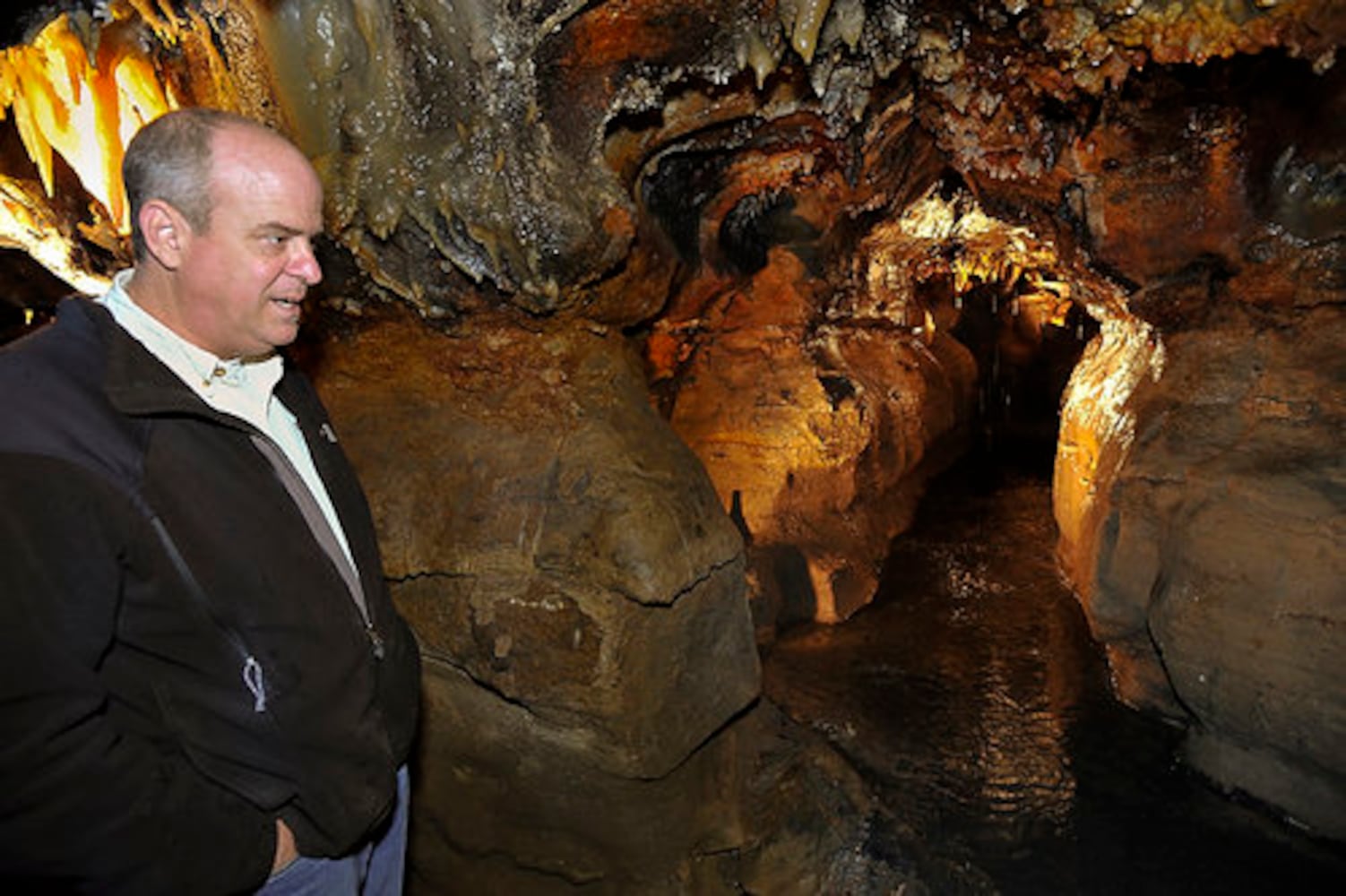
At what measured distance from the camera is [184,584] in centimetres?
139

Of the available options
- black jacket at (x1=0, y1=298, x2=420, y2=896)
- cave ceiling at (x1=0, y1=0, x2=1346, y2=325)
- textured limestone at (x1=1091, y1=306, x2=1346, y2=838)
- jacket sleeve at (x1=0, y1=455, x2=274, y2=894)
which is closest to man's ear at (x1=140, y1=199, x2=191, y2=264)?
black jacket at (x1=0, y1=298, x2=420, y2=896)

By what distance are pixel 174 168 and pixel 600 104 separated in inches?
80.4

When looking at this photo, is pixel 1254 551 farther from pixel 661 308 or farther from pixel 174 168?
pixel 174 168

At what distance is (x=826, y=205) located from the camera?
5.61 meters

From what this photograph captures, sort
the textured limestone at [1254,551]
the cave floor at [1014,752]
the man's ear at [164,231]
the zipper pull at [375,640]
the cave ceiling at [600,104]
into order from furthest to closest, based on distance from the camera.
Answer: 1. the cave floor at [1014,752]
2. the textured limestone at [1254,551]
3. the cave ceiling at [600,104]
4. the zipper pull at [375,640]
5. the man's ear at [164,231]

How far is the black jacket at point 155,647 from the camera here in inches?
47.9

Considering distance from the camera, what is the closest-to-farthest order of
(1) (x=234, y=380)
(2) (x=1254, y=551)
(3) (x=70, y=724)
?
(3) (x=70, y=724) < (1) (x=234, y=380) < (2) (x=1254, y=551)

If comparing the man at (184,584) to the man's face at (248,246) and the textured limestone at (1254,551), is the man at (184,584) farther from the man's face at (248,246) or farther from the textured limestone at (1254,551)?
the textured limestone at (1254,551)

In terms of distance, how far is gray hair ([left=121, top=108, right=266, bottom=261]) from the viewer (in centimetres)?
149

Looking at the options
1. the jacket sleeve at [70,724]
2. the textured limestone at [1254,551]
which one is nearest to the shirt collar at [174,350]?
the jacket sleeve at [70,724]

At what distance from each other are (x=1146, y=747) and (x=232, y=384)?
193 inches

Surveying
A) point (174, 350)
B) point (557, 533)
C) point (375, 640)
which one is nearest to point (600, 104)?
point (557, 533)

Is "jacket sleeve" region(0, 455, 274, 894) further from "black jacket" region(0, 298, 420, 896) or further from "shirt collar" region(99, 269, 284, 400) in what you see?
"shirt collar" region(99, 269, 284, 400)

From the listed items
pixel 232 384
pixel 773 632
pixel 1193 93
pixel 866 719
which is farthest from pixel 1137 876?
pixel 232 384
